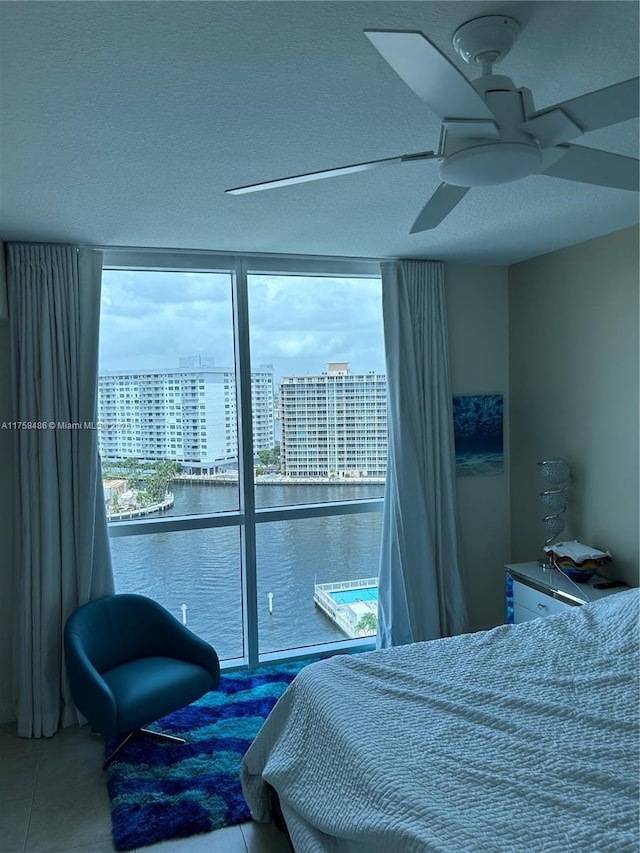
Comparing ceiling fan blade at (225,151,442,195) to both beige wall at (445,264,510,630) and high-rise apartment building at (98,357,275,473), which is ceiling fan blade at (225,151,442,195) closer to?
high-rise apartment building at (98,357,275,473)

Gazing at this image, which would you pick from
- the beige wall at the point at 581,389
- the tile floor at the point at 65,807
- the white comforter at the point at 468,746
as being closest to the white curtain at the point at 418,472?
the beige wall at the point at 581,389

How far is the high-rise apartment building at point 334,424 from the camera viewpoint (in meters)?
4.02

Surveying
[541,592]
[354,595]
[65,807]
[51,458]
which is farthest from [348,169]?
[354,595]

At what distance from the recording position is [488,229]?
Result: 3238 millimetres

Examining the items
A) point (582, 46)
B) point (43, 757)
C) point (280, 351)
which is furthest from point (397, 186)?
point (43, 757)

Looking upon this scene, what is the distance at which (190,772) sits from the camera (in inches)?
110

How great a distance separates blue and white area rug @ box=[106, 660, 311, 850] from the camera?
2471 mm

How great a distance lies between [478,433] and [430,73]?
3.25m

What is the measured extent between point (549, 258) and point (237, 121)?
8.73ft

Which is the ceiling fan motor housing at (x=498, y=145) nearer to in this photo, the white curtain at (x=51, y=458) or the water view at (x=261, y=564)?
the white curtain at (x=51, y=458)

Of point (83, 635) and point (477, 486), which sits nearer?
point (83, 635)

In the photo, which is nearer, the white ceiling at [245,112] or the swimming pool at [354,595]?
the white ceiling at [245,112]

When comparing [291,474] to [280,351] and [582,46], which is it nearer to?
[280,351]

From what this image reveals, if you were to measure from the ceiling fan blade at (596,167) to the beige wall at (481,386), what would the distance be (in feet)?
7.98
